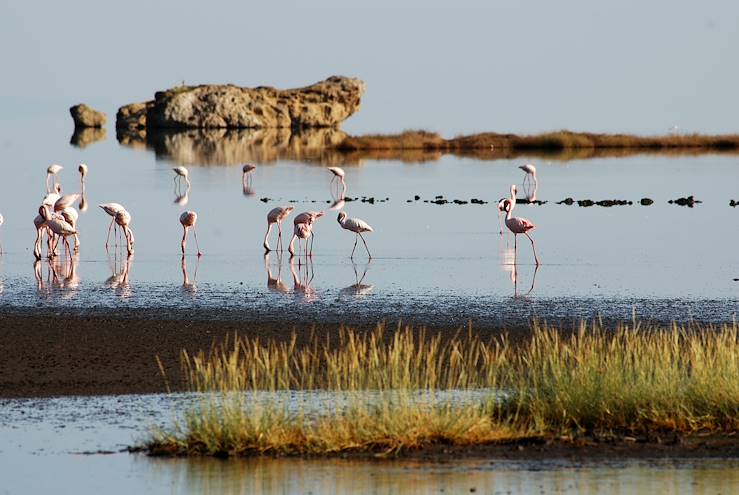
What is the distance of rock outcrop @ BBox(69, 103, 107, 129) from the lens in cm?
13388

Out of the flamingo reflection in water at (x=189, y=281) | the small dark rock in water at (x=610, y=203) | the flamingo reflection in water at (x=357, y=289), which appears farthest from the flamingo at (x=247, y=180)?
the flamingo reflection in water at (x=357, y=289)

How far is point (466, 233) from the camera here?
2930 centimetres

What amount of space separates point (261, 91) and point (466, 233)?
9186 cm

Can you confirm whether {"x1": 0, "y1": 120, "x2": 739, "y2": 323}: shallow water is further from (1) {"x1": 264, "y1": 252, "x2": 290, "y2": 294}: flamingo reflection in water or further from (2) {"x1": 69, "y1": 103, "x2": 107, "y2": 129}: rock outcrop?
(2) {"x1": 69, "y1": 103, "x2": 107, "y2": 129}: rock outcrop

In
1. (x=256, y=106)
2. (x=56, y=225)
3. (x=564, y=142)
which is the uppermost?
(x=256, y=106)

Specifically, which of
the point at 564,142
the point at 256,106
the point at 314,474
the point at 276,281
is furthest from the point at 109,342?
the point at 256,106

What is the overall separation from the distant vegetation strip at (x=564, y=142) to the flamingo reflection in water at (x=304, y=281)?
199 feet

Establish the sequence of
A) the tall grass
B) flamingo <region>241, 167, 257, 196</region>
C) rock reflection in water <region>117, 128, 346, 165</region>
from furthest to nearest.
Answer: rock reflection in water <region>117, 128, 346, 165</region>
flamingo <region>241, 167, 257, 196</region>
the tall grass

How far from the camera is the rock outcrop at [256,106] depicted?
116438 mm

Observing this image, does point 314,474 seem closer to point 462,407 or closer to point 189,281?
point 462,407

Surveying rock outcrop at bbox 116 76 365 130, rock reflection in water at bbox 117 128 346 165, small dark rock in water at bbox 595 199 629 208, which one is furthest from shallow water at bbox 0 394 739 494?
rock outcrop at bbox 116 76 365 130

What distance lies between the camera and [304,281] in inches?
818

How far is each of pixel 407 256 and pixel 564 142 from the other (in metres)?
61.9

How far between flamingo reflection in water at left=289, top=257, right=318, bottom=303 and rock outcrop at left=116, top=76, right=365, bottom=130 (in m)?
93.8
